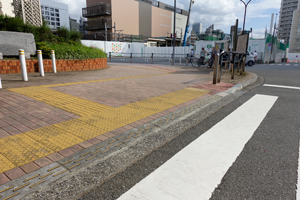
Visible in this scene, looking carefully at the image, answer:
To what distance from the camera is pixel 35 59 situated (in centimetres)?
962

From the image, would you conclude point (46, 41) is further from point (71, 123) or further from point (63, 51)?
point (71, 123)

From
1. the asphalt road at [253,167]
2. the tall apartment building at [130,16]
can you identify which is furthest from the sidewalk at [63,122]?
the tall apartment building at [130,16]

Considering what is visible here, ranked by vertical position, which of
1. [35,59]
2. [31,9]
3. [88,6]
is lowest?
[35,59]

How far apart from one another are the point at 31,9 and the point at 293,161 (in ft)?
52.3

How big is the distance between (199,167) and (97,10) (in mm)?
69721

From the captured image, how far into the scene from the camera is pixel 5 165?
2201mm

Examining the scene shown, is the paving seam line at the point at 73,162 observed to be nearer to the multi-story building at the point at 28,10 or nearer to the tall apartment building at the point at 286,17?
the multi-story building at the point at 28,10

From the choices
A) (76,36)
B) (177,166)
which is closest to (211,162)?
(177,166)

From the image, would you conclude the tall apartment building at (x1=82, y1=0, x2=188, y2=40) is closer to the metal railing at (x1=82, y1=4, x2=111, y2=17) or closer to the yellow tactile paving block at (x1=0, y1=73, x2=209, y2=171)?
the metal railing at (x1=82, y1=4, x2=111, y2=17)

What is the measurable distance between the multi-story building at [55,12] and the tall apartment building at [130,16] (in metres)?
11.5

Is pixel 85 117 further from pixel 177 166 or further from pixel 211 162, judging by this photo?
pixel 211 162

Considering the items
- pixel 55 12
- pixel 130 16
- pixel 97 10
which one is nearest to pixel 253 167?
pixel 97 10

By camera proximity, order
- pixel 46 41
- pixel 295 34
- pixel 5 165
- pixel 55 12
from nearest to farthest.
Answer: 1. pixel 5 165
2. pixel 46 41
3. pixel 55 12
4. pixel 295 34

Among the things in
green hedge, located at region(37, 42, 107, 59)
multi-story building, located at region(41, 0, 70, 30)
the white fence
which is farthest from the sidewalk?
multi-story building, located at region(41, 0, 70, 30)
